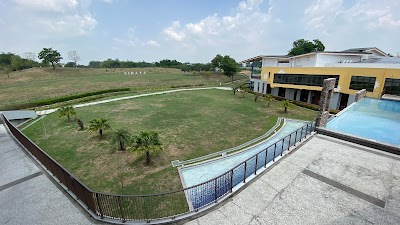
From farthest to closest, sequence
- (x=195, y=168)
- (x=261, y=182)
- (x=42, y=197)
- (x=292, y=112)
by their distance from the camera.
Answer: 1. (x=292, y=112)
2. (x=195, y=168)
3. (x=261, y=182)
4. (x=42, y=197)

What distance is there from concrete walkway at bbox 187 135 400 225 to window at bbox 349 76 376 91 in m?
17.5

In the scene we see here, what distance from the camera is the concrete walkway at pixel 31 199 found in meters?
6.09

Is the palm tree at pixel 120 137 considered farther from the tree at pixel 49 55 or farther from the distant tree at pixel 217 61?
the tree at pixel 49 55

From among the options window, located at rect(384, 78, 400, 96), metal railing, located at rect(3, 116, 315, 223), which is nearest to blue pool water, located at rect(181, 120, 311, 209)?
metal railing, located at rect(3, 116, 315, 223)

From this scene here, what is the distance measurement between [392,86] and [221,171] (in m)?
24.4

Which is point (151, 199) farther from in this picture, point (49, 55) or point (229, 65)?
point (49, 55)

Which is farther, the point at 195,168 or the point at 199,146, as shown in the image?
the point at 199,146

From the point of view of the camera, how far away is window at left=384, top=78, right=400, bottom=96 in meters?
21.3

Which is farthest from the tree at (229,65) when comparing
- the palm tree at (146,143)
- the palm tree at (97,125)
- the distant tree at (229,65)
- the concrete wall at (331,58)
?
the palm tree at (146,143)

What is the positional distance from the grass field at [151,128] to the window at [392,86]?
28.6 ft

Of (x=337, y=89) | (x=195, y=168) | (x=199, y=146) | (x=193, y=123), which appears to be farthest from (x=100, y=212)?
(x=337, y=89)

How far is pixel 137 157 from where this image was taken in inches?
471

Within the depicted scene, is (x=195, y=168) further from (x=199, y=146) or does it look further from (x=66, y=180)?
(x=66, y=180)

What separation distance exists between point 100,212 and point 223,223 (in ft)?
12.7
